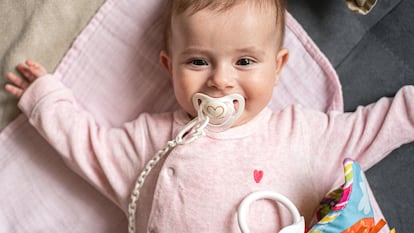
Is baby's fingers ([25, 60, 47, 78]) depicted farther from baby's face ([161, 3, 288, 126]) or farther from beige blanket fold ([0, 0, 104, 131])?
baby's face ([161, 3, 288, 126])

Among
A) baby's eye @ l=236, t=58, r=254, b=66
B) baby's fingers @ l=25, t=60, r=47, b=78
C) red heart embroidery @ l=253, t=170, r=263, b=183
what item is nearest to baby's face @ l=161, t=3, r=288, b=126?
baby's eye @ l=236, t=58, r=254, b=66

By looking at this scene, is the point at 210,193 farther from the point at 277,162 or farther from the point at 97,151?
the point at 97,151

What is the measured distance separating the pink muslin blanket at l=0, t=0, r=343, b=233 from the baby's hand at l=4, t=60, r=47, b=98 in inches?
2.3

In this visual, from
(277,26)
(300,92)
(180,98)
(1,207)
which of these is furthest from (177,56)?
(1,207)

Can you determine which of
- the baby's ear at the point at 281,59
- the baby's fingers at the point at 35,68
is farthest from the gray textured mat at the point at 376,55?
the baby's fingers at the point at 35,68

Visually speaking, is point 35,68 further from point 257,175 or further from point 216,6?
point 257,175

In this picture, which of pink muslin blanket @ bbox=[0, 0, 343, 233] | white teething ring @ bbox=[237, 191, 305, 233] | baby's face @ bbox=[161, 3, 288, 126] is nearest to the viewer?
white teething ring @ bbox=[237, 191, 305, 233]

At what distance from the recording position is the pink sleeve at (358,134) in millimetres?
1216

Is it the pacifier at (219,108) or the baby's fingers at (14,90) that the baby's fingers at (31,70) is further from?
the pacifier at (219,108)

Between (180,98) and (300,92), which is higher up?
(180,98)

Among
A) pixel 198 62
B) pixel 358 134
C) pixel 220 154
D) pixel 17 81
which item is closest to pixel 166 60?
pixel 198 62

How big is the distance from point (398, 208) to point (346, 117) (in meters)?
0.28

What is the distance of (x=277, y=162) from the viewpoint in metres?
1.16

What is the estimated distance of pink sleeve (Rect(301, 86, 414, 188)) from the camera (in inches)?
47.9
